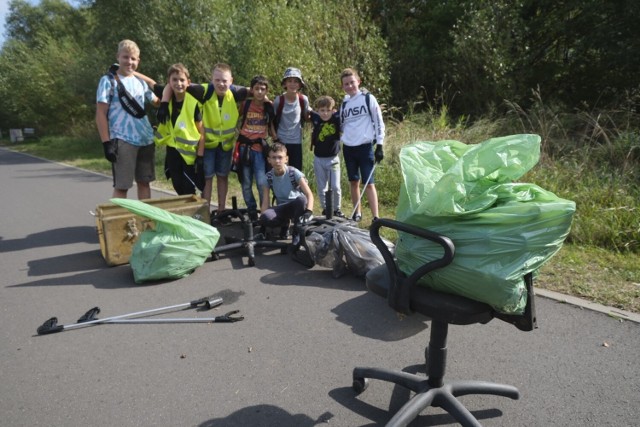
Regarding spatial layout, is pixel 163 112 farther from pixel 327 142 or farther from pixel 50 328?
pixel 50 328

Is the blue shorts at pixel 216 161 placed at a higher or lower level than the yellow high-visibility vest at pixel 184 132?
lower

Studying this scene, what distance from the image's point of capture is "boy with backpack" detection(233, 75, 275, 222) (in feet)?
19.2

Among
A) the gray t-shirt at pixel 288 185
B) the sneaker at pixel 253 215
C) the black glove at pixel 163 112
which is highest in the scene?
the black glove at pixel 163 112

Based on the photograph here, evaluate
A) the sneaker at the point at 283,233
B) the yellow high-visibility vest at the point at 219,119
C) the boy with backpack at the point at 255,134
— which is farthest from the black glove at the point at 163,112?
the sneaker at the point at 283,233

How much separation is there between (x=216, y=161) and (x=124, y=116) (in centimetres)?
122

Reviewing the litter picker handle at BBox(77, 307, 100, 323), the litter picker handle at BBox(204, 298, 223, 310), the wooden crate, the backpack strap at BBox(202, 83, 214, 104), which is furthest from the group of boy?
the litter picker handle at BBox(77, 307, 100, 323)

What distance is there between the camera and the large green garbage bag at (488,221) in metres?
1.95

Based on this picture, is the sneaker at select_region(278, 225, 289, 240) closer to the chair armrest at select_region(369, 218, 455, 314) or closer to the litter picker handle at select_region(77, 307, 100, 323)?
the litter picker handle at select_region(77, 307, 100, 323)

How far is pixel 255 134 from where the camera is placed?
232 inches

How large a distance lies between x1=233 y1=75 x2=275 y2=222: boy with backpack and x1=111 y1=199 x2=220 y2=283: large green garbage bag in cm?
154

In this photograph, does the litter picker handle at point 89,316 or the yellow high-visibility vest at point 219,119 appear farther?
the yellow high-visibility vest at point 219,119

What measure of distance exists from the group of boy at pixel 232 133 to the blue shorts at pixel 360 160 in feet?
0.04

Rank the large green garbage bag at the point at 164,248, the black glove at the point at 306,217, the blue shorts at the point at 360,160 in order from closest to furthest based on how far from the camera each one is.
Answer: the large green garbage bag at the point at 164,248 < the black glove at the point at 306,217 < the blue shorts at the point at 360,160

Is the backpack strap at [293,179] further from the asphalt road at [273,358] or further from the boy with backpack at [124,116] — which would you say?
the boy with backpack at [124,116]
